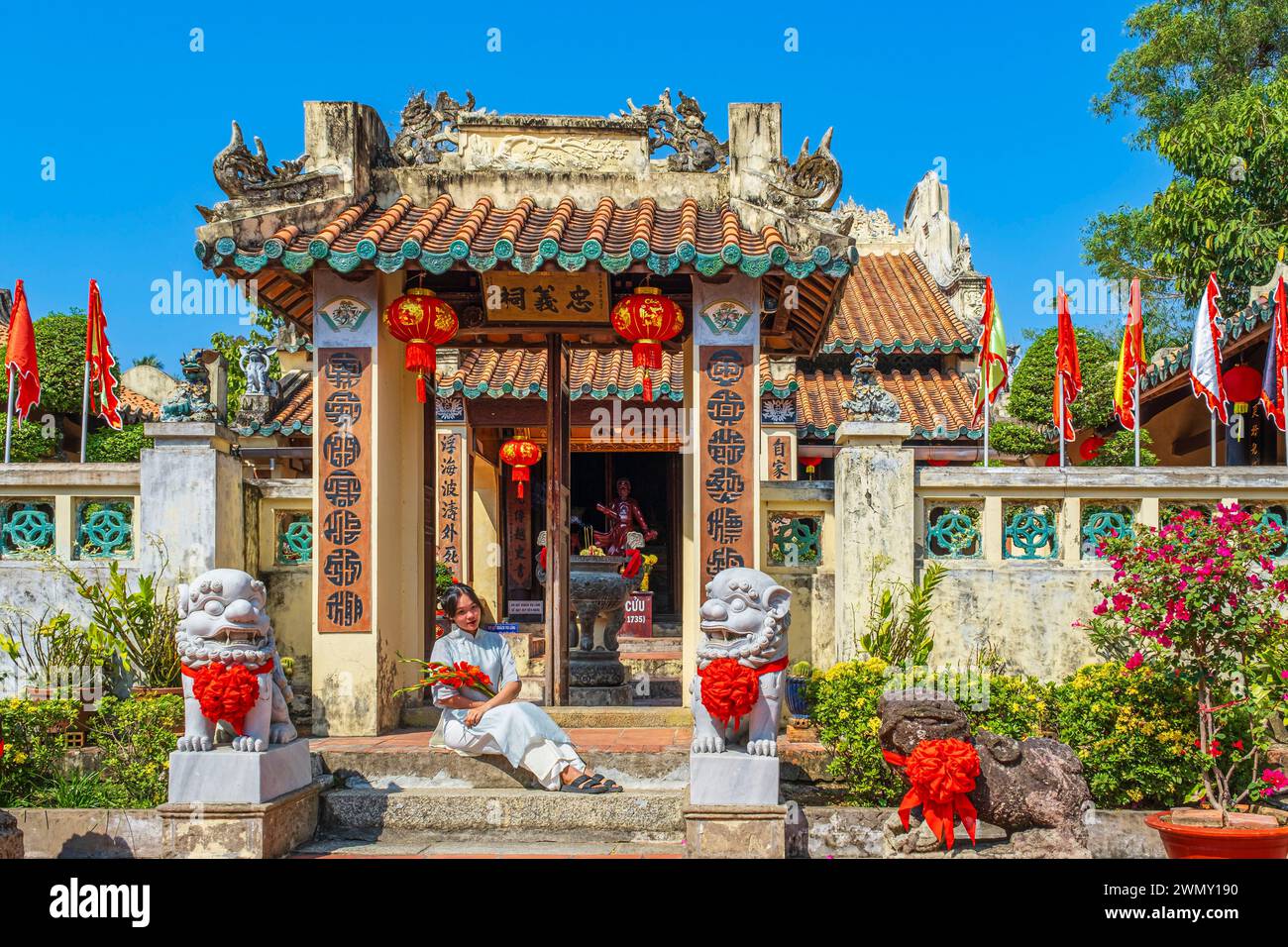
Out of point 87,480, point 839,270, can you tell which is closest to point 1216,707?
point 839,270

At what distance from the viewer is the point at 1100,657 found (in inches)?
314

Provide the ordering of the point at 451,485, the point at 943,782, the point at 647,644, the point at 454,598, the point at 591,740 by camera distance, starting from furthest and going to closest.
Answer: the point at 451,485, the point at 647,644, the point at 591,740, the point at 454,598, the point at 943,782

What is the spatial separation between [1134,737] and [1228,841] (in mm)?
908

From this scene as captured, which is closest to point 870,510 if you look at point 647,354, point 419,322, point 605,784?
point 647,354

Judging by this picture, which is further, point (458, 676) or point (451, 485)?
point (451, 485)

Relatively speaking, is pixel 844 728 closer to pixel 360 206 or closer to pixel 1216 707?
pixel 1216 707

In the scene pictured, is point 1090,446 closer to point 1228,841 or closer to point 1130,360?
point 1130,360

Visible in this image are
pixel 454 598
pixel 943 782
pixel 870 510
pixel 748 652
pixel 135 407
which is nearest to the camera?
pixel 943 782

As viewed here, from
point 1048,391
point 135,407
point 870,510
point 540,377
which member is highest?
point 135,407

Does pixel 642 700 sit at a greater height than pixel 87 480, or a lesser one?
lesser

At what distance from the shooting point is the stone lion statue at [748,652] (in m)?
6.18

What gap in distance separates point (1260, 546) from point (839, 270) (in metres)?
3.04

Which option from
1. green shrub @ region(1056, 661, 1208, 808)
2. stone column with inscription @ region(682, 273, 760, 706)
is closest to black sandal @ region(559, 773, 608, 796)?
stone column with inscription @ region(682, 273, 760, 706)

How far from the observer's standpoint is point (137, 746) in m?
7.20
